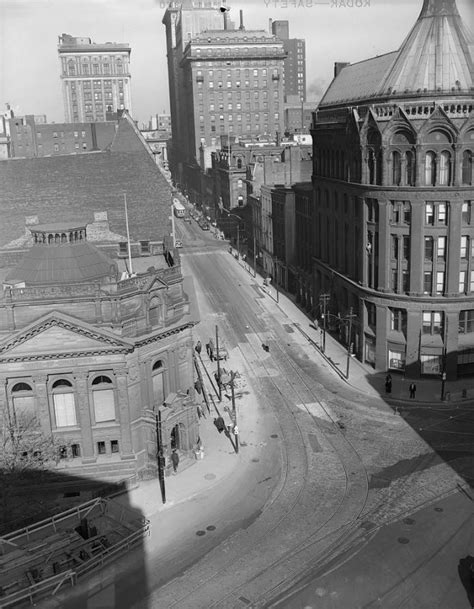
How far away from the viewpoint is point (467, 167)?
5825cm

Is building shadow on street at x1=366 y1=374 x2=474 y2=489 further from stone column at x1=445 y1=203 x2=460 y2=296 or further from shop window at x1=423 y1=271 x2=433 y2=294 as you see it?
stone column at x1=445 y1=203 x2=460 y2=296

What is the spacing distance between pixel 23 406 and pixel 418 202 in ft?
117

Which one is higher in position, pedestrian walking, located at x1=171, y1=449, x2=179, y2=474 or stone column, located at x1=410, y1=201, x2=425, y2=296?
stone column, located at x1=410, y1=201, x2=425, y2=296

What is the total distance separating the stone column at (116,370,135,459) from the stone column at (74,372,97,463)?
1878mm

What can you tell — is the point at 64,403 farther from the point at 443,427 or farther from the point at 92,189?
the point at 92,189

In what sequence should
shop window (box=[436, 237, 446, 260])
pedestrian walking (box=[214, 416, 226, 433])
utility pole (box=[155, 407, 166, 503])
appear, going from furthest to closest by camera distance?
shop window (box=[436, 237, 446, 260]) < pedestrian walking (box=[214, 416, 226, 433]) < utility pole (box=[155, 407, 166, 503])

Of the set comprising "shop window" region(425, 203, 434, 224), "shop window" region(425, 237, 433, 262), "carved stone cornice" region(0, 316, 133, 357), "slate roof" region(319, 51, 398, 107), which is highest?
"slate roof" region(319, 51, 398, 107)

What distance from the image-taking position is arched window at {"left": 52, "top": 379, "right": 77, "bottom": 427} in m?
43.3

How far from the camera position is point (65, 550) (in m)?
36.9

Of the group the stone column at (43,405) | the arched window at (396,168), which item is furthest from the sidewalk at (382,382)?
the stone column at (43,405)

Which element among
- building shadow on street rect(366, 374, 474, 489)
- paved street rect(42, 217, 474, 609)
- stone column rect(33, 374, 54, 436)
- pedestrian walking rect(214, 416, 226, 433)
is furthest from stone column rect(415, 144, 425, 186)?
stone column rect(33, 374, 54, 436)

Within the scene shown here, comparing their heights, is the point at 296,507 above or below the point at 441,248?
below

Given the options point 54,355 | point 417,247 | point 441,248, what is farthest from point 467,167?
point 54,355

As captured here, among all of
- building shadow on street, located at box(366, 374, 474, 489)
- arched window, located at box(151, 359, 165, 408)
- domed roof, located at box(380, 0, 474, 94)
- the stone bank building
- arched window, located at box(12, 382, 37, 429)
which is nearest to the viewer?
the stone bank building
